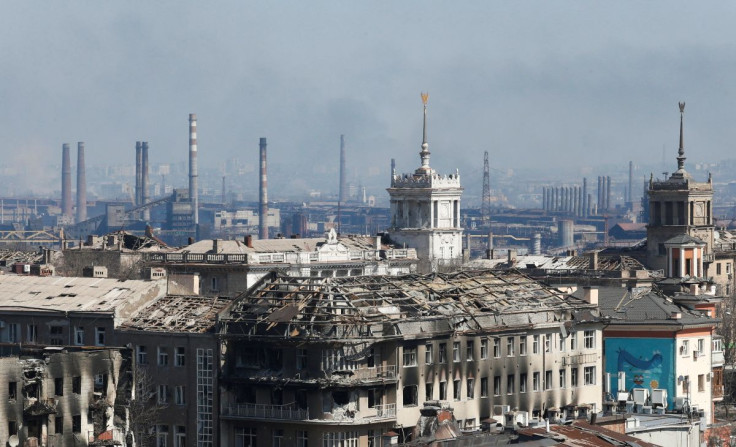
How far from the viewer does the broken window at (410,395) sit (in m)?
82.5

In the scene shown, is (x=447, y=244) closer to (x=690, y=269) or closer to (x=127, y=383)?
(x=690, y=269)

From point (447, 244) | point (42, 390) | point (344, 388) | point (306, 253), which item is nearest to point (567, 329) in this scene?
point (344, 388)

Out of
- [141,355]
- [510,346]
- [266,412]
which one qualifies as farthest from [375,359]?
[141,355]

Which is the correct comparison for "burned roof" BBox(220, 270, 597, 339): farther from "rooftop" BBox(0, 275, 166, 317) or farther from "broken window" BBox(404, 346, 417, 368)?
"rooftop" BBox(0, 275, 166, 317)

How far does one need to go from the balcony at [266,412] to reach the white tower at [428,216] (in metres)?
88.4

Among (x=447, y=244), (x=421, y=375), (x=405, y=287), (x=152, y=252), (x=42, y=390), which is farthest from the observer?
(x=447, y=244)

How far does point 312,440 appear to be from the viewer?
3132 inches

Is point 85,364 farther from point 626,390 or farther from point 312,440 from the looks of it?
point 626,390

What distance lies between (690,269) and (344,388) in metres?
62.1

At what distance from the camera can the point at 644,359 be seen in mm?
95812

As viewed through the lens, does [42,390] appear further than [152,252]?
No

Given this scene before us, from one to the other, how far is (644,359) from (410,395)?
52.4 ft

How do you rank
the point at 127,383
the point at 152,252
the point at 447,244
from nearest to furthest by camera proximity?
the point at 127,383 < the point at 152,252 < the point at 447,244

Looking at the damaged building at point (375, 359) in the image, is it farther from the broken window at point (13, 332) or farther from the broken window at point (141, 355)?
the broken window at point (13, 332)
